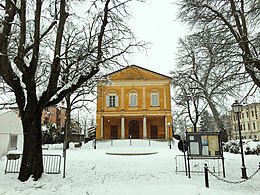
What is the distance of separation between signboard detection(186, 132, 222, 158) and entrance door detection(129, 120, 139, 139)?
971 inches

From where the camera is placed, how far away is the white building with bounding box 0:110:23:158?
16.4 metres

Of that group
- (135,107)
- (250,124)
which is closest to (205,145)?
(135,107)

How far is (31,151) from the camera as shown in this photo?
8906 millimetres

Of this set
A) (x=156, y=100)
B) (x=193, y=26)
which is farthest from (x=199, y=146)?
(x=156, y=100)

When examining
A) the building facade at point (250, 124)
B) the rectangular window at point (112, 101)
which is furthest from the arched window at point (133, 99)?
the building facade at point (250, 124)

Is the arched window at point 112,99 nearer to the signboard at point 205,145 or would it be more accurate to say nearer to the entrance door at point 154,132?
the entrance door at point 154,132

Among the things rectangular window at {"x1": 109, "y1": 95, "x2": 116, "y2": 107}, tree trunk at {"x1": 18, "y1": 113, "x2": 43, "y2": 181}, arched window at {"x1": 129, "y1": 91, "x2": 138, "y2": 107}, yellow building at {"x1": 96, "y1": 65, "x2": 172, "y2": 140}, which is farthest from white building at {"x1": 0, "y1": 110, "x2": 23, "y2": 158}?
arched window at {"x1": 129, "y1": 91, "x2": 138, "y2": 107}

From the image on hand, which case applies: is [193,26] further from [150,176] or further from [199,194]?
[199,194]

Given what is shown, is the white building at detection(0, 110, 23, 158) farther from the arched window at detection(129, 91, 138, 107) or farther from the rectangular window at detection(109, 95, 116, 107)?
the arched window at detection(129, 91, 138, 107)

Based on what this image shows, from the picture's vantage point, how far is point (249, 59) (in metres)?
9.73

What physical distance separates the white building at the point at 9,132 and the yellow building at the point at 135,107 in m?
16.6

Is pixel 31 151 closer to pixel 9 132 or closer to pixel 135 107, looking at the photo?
pixel 9 132

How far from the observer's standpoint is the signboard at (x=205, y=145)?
1084 centimetres

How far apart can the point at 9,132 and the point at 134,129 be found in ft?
69.6
